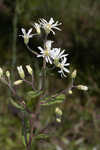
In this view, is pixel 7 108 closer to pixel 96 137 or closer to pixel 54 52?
pixel 96 137

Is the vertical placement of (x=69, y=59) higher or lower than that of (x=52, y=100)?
higher

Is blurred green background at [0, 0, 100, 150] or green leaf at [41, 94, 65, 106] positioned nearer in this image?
green leaf at [41, 94, 65, 106]

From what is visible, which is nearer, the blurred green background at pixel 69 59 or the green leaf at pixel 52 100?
the green leaf at pixel 52 100

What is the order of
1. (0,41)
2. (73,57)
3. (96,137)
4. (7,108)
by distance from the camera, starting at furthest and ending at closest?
(0,41) < (73,57) < (7,108) < (96,137)

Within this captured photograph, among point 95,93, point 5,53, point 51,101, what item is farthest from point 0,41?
point 51,101

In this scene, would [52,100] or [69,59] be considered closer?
[52,100]

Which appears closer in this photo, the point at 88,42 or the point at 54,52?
the point at 54,52

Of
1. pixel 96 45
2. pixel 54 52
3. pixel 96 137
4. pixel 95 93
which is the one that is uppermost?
pixel 96 45

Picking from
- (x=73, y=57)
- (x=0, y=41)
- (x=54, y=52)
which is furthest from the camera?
(x=0, y=41)
